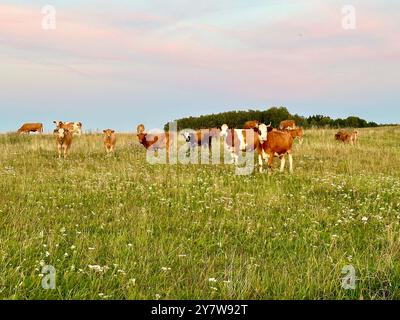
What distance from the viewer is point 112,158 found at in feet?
83.9

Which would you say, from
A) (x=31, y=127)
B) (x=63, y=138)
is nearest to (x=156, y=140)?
(x=63, y=138)

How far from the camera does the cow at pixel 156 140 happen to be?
99.2 ft

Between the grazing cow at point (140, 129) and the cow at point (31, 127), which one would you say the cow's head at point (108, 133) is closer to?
the grazing cow at point (140, 129)

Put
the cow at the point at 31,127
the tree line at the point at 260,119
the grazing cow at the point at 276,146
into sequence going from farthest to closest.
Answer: the tree line at the point at 260,119
the cow at the point at 31,127
the grazing cow at the point at 276,146

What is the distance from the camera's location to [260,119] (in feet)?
236

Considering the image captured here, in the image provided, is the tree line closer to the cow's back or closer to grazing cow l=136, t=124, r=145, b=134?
grazing cow l=136, t=124, r=145, b=134

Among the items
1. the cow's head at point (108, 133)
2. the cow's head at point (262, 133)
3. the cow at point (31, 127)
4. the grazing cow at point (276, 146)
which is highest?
the cow at point (31, 127)

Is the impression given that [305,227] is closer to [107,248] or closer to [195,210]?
[195,210]

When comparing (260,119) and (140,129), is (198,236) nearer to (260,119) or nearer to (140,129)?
(140,129)

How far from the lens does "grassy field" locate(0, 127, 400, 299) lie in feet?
22.7

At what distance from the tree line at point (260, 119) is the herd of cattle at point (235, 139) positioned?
32.0m

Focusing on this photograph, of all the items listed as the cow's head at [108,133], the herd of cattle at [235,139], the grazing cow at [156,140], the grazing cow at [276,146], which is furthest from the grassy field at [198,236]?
the grazing cow at [156,140]

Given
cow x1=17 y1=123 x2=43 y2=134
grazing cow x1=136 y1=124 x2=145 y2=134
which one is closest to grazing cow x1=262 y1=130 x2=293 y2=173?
grazing cow x1=136 y1=124 x2=145 y2=134

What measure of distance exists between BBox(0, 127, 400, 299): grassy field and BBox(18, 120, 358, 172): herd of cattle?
2688mm
